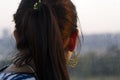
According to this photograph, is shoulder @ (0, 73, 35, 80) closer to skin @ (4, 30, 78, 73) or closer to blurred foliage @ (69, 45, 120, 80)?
skin @ (4, 30, 78, 73)

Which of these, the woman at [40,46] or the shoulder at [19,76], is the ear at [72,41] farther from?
the shoulder at [19,76]

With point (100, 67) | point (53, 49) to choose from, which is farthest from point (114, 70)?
point (53, 49)

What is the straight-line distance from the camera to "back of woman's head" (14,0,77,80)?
1.21 meters

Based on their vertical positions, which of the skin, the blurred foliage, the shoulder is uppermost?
the skin

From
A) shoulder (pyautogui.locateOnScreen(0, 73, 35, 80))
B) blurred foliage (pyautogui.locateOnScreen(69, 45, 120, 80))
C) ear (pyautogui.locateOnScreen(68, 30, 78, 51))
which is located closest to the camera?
shoulder (pyautogui.locateOnScreen(0, 73, 35, 80))

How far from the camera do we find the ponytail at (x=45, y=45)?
1208 mm

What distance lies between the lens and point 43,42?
1209 mm

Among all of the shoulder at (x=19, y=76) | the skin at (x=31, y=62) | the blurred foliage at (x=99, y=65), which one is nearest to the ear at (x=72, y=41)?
the skin at (x=31, y=62)

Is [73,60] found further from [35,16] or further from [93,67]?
[93,67]

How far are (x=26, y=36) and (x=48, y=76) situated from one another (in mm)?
122

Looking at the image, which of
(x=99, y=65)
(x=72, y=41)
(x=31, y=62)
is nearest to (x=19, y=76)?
(x=31, y=62)

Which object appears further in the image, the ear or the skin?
the ear

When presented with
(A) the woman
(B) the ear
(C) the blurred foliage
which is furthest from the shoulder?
(C) the blurred foliage

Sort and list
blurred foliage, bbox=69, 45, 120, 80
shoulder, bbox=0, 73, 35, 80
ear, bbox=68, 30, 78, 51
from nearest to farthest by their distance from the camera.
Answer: shoulder, bbox=0, 73, 35, 80
ear, bbox=68, 30, 78, 51
blurred foliage, bbox=69, 45, 120, 80
